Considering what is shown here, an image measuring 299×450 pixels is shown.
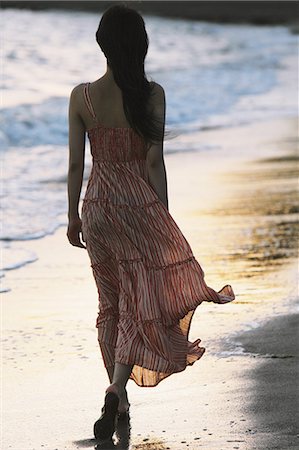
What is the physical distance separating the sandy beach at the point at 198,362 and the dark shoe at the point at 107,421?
0.04 m

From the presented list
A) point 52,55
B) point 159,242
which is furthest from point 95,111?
point 52,55

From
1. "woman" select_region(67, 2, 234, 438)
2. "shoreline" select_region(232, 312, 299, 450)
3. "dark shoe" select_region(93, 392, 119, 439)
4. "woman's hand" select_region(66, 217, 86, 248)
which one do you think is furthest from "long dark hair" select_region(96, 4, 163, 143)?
"shoreline" select_region(232, 312, 299, 450)

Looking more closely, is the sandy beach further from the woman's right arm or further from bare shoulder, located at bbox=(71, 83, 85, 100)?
bare shoulder, located at bbox=(71, 83, 85, 100)

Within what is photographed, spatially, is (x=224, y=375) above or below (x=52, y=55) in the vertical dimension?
above

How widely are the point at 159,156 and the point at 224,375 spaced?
3.45 feet

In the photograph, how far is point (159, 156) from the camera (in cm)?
452

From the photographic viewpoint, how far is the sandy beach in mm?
4363

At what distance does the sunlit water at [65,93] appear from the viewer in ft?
33.1

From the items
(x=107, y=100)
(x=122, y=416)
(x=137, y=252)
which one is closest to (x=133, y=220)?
(x=137, y=252)

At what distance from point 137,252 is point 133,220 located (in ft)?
0.39

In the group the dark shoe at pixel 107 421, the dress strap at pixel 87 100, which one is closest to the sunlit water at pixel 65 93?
the dress strap at pixel 87 100

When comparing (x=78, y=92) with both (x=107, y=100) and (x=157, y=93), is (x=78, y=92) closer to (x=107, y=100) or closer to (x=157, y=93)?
(x=107, y=100)

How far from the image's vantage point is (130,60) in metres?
4.41

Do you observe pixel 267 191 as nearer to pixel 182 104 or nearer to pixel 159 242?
pixel 159 242
